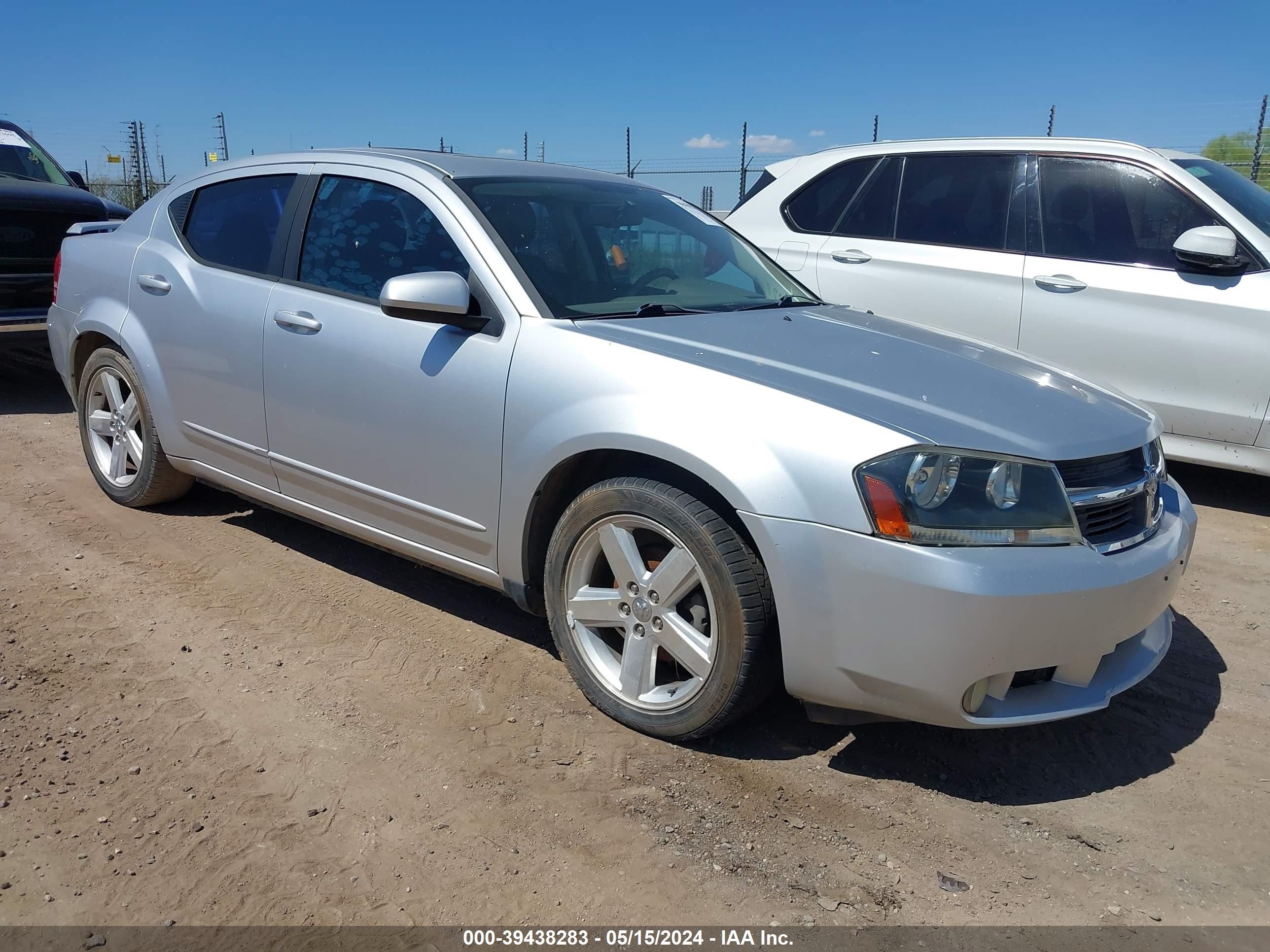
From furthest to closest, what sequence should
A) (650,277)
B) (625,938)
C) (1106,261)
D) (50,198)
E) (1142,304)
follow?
(50,198) < (1106,261) < (1142,304) < (650,277) < (625,938)

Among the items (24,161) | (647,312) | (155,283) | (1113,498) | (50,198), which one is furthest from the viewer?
(24,161)

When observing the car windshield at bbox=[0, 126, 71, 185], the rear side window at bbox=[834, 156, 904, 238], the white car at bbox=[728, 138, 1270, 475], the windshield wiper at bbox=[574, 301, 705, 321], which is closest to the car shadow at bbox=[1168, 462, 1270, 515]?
the white car at bbox=[728, 138, 1270, 475]

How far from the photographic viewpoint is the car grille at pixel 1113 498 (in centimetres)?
265

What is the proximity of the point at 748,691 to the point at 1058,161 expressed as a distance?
4.19 metres

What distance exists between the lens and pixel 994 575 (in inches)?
95.7

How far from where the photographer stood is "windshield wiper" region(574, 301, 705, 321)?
10.7 feet

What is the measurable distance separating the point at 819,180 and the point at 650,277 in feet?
10.3

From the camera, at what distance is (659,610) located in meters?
2.90

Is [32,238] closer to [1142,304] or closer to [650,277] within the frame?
[650,277]

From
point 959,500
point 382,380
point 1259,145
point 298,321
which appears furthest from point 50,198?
point 1259,145

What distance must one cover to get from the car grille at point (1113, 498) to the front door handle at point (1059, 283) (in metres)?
2.74

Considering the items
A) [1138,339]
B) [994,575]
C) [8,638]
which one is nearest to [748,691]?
[994,575]

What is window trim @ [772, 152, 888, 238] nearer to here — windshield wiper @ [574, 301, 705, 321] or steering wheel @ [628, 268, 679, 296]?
steering wheel @ [628, 268, 679, 296]

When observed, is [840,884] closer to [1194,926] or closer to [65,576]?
[1194,926]
